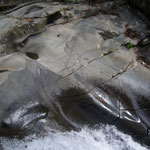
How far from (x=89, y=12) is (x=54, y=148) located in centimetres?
414

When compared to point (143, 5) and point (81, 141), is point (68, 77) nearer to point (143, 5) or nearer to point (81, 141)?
point (81, 141)

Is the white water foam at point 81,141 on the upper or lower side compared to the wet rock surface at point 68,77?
lower

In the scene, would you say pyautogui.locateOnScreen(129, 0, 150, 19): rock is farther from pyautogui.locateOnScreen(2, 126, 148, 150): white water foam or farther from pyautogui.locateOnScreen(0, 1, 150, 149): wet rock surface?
pyautogui.locateOnScreen(2, 126, 148, 150): white water foam

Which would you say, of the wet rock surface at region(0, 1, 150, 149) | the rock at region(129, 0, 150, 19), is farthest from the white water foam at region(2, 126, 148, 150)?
the rock at region(129, 0, 150, 19)

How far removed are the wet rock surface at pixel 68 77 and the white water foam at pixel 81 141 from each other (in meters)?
0.11

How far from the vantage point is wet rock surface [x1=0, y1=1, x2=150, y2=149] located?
3.26 m

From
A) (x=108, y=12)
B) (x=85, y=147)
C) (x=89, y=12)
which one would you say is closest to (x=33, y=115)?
(x=85, y=147)

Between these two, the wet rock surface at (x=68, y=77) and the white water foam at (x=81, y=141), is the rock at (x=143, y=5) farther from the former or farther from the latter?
the white water foam at (x=81, y=141)

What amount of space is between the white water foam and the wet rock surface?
11 centimetres

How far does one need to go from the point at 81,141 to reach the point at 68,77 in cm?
121

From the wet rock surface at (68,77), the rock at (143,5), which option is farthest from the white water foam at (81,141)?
the rock at (143,5)

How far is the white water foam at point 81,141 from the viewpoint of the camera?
298 cm

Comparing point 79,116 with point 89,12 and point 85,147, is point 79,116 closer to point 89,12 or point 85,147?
point 85,147

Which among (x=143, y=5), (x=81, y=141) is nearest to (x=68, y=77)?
(x=81, y=141)
